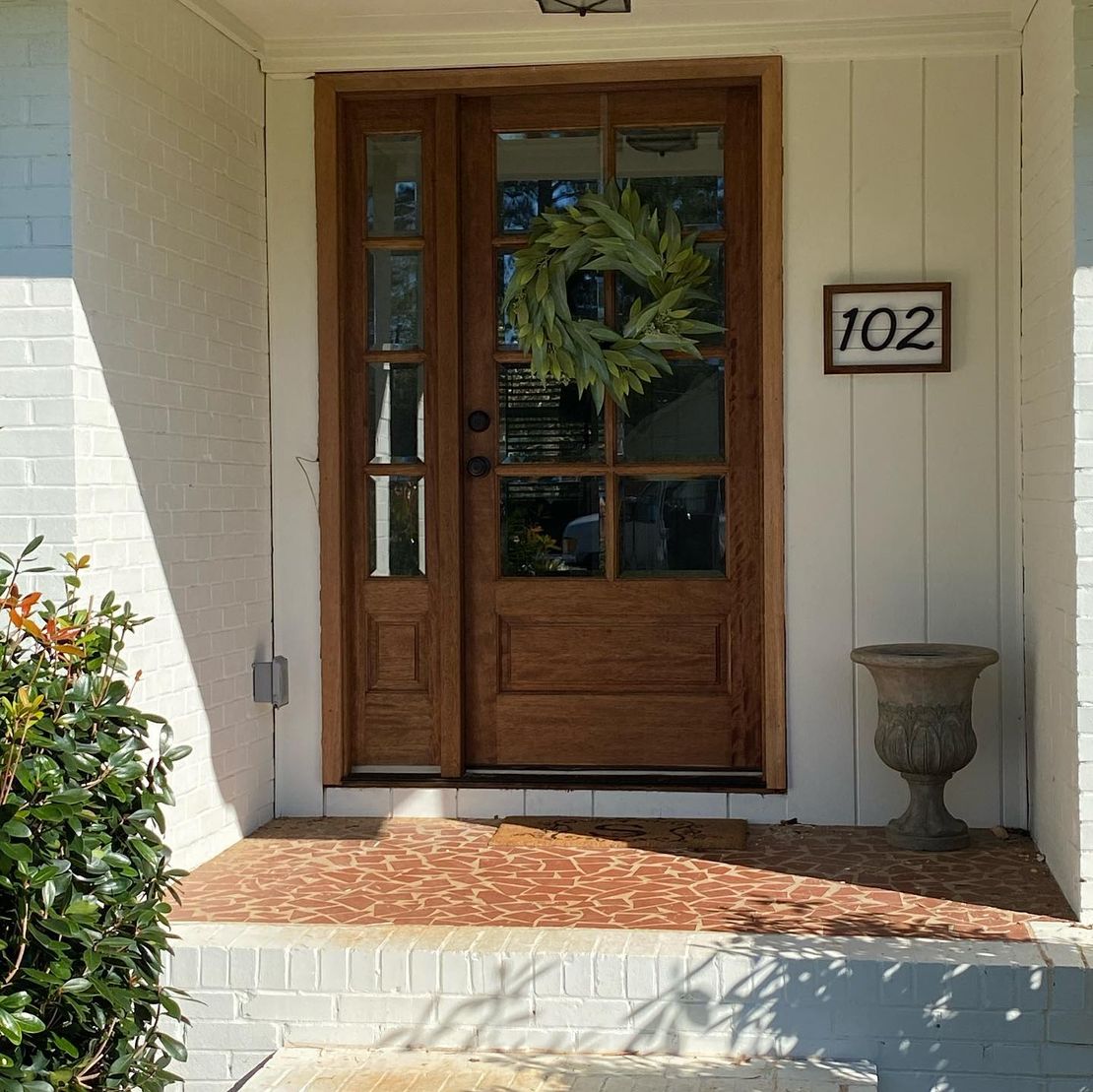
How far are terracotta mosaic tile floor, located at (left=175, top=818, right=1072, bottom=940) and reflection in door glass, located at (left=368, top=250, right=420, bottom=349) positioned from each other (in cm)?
160

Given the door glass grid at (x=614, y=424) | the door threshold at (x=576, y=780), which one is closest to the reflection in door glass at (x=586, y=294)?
the door glass grid at (x=614, y=424)

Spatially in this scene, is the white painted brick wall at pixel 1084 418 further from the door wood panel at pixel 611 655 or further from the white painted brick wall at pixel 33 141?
the white painted brick wall at pixel 33 141

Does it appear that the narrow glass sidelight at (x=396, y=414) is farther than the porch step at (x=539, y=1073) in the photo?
Yes

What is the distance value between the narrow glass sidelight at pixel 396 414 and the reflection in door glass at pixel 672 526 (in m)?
0.70

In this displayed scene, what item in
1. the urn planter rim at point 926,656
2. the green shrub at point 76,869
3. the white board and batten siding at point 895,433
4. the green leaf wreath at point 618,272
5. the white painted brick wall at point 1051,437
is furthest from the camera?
the green leaf wreath at point 618,272

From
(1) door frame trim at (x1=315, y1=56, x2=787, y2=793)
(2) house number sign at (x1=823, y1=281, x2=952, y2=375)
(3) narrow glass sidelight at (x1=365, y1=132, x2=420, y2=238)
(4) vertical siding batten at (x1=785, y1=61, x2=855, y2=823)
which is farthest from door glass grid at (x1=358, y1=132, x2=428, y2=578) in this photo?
(2) house number sign at (x1=823, y1=281, x2=952, y2=375)

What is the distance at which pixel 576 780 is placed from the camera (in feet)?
15.6

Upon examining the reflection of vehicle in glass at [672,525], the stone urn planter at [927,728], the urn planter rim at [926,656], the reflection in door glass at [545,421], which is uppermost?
the reflection in door glass at [545,421]

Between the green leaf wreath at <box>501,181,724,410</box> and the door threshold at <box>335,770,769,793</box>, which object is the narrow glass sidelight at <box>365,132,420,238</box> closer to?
the green leaf wreath at <box>501,181,724,410</box>

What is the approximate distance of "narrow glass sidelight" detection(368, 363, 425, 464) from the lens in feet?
15.9

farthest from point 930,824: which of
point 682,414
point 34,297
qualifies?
point 34,297

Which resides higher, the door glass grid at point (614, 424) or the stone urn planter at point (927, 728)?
the door glass grid at point (614, 424)

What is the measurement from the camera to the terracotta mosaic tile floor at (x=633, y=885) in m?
3.65

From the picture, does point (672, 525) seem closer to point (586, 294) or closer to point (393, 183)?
point (586, 294)
